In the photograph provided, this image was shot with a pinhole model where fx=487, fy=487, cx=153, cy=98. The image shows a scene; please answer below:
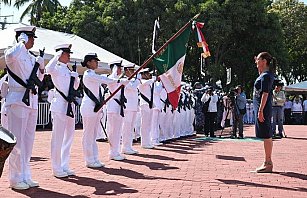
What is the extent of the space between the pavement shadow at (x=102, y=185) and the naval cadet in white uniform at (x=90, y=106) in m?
1.14

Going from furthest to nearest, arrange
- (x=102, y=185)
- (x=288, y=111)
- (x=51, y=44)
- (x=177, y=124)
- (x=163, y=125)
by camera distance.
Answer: (x=288, y=111) → (x=177, y=124) → (x=51, y=44) → (x=163, y=125) → (x=102, y=185)

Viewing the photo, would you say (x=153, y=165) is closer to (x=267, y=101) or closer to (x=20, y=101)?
(x=267, y=101)

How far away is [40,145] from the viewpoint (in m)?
13.2

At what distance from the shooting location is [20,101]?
6762 mm

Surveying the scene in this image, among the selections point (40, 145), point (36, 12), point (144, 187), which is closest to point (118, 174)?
point (144, 187)

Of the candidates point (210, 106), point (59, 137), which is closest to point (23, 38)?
point (59, 137)

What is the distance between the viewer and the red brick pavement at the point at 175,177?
678 cm

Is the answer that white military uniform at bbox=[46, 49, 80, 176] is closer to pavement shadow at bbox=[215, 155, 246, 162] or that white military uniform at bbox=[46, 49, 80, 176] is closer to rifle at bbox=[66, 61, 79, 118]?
rifle at bbox=[66, 61, 79, 118]

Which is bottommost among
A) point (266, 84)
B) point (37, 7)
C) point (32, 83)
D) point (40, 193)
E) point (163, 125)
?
point (40, 193)

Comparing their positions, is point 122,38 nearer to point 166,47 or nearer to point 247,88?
point 247,88

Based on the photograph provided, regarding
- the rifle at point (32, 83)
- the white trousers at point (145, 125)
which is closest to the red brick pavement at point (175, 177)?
the white trousers at point (145, 125)

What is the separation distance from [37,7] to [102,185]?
36.8m

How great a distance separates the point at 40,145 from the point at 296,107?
21315 mm

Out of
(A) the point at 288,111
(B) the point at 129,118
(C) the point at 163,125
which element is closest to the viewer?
(B) the point at 129,118
